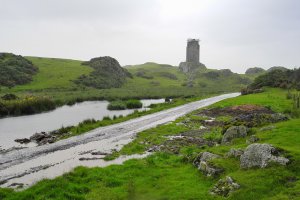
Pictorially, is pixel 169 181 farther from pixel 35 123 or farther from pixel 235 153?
pixel 35 123

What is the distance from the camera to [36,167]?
31875mm

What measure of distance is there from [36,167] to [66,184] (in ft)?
27.8

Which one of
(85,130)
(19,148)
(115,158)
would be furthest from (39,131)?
(115,158)

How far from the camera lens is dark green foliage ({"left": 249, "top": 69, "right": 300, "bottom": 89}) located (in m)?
103

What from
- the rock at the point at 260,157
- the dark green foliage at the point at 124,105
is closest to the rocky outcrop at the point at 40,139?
the rock at the point at 260,157

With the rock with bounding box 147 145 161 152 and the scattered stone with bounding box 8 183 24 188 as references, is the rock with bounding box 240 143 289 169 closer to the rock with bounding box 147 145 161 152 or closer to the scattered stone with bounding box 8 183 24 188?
the rock with bounding box 147 145 161 152

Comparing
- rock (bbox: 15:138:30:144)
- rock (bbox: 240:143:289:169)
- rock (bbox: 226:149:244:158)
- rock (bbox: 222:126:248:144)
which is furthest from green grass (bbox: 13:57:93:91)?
rock (bbox: 240:143:289:169)

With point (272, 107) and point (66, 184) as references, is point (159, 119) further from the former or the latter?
point (66, 184)

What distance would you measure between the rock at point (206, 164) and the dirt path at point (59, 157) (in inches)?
343

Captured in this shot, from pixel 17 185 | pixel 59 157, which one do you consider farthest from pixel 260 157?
pixel 59 157

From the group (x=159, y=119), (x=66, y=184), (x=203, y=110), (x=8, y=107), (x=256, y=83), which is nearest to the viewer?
(x=66, y=184)

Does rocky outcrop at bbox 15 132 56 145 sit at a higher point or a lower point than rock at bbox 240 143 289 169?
lower

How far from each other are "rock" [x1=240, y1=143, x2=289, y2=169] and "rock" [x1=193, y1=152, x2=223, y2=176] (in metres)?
→ 1.99

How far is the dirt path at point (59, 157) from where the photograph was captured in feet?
96.4
